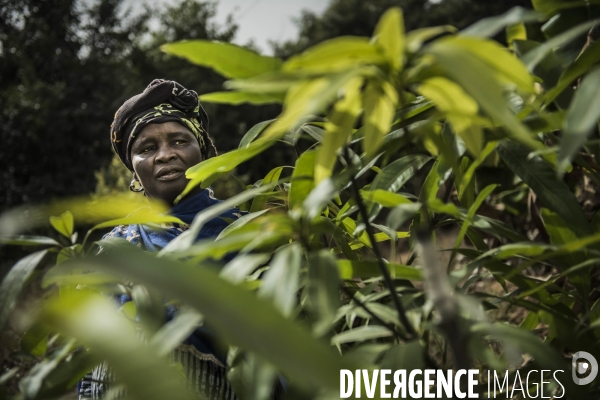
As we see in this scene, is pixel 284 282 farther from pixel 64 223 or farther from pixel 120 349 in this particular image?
pixel 64 223

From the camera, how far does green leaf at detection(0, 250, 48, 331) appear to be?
0.38 metres

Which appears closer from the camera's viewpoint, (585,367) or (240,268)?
(240,268)

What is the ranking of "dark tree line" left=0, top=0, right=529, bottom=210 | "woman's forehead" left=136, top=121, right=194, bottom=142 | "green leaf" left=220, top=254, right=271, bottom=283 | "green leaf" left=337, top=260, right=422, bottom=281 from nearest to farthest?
"green leaf" left=220, top=254, right=271, bottom=283 → "green leaf" left=337, top=260, right=422, bottom=281 → "woman's forehead" left=136, top=121, right=194, bottom=142 → "dark tree line" left=0, top=0, right=529, bottom=210

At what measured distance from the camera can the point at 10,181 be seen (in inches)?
357

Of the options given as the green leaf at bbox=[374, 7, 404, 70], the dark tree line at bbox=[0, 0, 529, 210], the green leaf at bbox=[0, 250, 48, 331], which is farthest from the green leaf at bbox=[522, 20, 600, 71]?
the dark tree line at bbox=[0, 0, 529, 210]

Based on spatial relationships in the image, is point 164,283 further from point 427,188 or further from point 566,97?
point 566,97

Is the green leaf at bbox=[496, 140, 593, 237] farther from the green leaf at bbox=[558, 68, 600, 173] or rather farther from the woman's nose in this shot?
the woman's nose

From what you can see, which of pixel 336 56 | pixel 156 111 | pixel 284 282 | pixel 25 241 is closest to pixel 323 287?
pixel 284 282

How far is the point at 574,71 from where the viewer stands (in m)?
0.45

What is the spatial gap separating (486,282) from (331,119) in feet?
5.95

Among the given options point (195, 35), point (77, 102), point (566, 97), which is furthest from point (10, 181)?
point (566, 97)

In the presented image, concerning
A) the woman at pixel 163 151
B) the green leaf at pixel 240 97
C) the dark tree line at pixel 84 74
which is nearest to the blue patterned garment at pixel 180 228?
the woman at pixel 163 151

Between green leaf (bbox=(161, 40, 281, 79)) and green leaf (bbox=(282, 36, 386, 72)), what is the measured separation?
70 millimetres

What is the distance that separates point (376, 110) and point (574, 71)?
0.22 m
